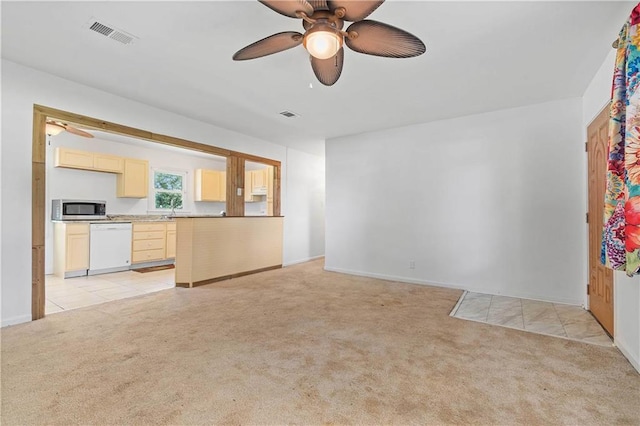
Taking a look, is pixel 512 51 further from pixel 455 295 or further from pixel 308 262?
pixel 308 262

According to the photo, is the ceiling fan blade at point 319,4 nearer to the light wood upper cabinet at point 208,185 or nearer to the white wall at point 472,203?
the white wall at point 472,203

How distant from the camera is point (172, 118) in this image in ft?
13.6

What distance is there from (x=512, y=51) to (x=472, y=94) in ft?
3.03

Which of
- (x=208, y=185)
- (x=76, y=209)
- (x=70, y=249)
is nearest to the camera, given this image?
(x=70, y=249)

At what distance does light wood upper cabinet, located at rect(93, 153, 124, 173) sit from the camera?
17.7 feet

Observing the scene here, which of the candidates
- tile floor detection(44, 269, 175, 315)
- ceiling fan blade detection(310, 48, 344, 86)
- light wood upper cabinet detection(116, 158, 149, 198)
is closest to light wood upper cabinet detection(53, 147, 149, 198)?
light wood upper cabinet detection(116, 158, 149, 198)

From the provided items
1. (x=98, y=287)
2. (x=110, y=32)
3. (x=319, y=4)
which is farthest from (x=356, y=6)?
(x=98, y=287)

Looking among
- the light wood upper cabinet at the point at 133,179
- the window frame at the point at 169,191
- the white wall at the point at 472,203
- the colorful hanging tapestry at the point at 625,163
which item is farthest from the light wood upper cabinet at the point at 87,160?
the colorful hanging tapestry at the point at 625,163

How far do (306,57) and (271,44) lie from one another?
817 millimetres

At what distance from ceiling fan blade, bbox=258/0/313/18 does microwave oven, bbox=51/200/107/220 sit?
5289 mm

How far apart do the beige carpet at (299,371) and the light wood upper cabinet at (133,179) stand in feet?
10.7

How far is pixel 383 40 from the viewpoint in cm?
185

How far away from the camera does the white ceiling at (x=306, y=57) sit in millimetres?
2045

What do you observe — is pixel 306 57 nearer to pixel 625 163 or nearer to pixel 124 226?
pixel 625 163
